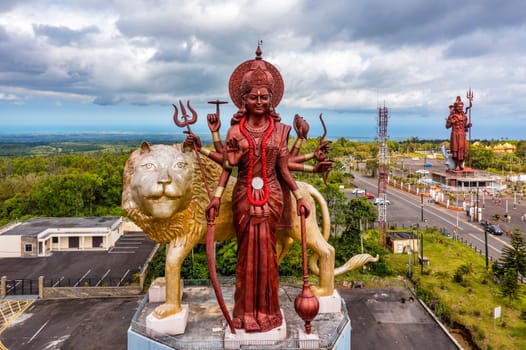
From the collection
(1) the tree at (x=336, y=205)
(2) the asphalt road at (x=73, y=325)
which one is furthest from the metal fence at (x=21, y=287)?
(1) the tree at (x=336, y=205)

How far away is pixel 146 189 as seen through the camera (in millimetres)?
7520

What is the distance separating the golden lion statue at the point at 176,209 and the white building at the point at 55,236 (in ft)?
48.7

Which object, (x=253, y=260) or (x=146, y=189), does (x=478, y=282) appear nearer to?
(x=253, y=260)

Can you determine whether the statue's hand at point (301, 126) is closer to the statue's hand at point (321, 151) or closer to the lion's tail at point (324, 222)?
the statue's hand at point (321, 151)

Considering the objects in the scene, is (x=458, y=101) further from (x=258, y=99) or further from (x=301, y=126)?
(x=258, y=99)

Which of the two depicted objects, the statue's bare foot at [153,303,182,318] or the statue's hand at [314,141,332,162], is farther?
the statue's bare foot at [153,303,182,318]

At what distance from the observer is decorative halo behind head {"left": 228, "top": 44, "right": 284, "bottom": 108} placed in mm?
7488

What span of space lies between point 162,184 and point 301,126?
9.88 feet

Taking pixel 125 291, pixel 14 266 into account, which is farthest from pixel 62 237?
pixel 125 291

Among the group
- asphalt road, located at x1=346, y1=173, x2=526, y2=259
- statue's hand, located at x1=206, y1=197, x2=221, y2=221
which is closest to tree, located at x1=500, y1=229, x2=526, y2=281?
asphalt road, located at x1=346, y1=173, x2=526, y2=259

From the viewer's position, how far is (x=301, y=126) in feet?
25.5

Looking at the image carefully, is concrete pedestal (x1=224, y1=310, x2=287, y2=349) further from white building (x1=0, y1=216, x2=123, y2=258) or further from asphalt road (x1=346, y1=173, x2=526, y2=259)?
asphalt road (x1=346, y1=173, x2=526, y2=259)

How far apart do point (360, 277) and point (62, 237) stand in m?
16.3

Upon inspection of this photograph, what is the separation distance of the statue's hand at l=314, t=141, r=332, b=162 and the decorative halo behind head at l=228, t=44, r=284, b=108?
1.36 metres
